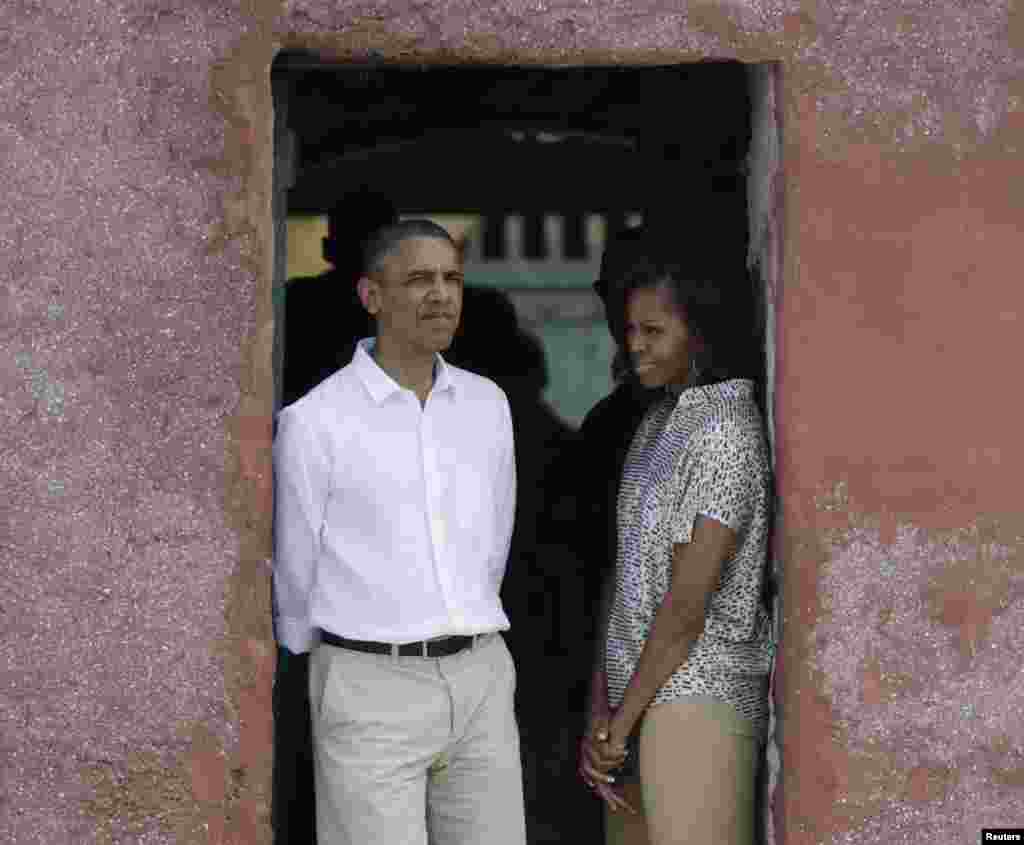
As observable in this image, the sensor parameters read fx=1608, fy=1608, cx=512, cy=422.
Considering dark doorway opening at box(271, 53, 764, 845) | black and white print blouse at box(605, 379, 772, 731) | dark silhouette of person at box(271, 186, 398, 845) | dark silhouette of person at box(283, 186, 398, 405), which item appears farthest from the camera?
dark silhouette of person at box(283, 186, 398, 405)

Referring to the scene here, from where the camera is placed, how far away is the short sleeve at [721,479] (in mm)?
3234

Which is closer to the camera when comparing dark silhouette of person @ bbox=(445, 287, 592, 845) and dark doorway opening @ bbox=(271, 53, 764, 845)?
dark doorway opening @ bbox=(271, 53, 764, 845)

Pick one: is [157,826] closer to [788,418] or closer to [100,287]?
[100,287]

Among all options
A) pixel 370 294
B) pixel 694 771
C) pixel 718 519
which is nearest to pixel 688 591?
pixel 718 519

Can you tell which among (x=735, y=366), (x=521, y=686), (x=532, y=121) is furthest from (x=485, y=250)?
(x=735, y=366)

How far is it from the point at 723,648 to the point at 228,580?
→ 102 cm

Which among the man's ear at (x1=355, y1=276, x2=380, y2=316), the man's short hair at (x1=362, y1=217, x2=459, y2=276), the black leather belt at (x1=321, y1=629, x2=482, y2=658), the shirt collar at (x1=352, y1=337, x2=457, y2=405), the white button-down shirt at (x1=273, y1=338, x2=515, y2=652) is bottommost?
the black leather belt at (x1=321, y1=629, x2=482, y2=658)

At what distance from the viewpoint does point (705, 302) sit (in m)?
3.36

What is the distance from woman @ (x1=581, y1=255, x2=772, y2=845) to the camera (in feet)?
10.6

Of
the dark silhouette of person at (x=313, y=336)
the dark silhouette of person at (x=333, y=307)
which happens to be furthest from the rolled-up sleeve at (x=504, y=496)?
the dark silhouette of person at (x=333, y=307)

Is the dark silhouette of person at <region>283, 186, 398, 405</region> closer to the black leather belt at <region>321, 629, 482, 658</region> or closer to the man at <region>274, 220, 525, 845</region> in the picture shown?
the man at <region>274, 220, 525, 845</region>

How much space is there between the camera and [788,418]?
10.7 ft

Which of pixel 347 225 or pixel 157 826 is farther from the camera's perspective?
pixel 347 225

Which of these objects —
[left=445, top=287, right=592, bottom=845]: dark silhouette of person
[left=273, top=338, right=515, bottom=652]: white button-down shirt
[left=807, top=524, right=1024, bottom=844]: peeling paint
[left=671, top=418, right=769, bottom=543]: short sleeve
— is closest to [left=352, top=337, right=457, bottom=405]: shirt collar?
[left=273, top=338, right=515, bottom=652]: white button-down shirt
